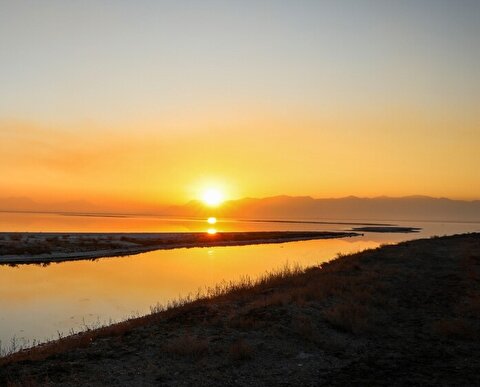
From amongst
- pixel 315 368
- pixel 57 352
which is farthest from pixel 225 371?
pixel 57 352

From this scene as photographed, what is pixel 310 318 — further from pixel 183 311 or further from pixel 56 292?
pixel 56 292

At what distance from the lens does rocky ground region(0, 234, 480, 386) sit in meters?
9.44

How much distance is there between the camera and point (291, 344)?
11.7 m

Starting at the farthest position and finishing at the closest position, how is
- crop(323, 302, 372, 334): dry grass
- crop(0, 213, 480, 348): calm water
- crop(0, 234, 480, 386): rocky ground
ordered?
1. crop(0, 213, 480, 348): calm water
2. crop(323, 302, 372, 334): dry grass
3. crop(0, 234, 480, 386): rocky ground

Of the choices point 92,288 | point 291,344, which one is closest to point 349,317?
point 291,344

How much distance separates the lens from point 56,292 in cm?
2677

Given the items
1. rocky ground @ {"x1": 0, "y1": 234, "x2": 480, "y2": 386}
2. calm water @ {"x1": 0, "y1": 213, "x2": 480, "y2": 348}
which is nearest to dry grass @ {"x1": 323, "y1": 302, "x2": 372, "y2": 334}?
rocky ground @ {"x1": 0, "y1": 234, "x2": 480, "y2": 386}

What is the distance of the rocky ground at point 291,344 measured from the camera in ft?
31.0

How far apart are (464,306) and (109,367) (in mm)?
11756

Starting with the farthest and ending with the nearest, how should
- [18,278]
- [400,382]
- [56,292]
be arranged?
[18,278] → [56,292] → [400,382]

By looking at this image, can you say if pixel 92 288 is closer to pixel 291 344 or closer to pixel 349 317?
pixel 349 317

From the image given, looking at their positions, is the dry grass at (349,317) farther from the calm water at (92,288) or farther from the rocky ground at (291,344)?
the calm water at (92,288)

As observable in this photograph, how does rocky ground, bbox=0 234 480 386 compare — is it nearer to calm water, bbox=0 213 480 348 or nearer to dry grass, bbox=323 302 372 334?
dry grass, bbox=323 302 372 334

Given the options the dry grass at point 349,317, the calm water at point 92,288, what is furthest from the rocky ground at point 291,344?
the calm water at point 92,288
